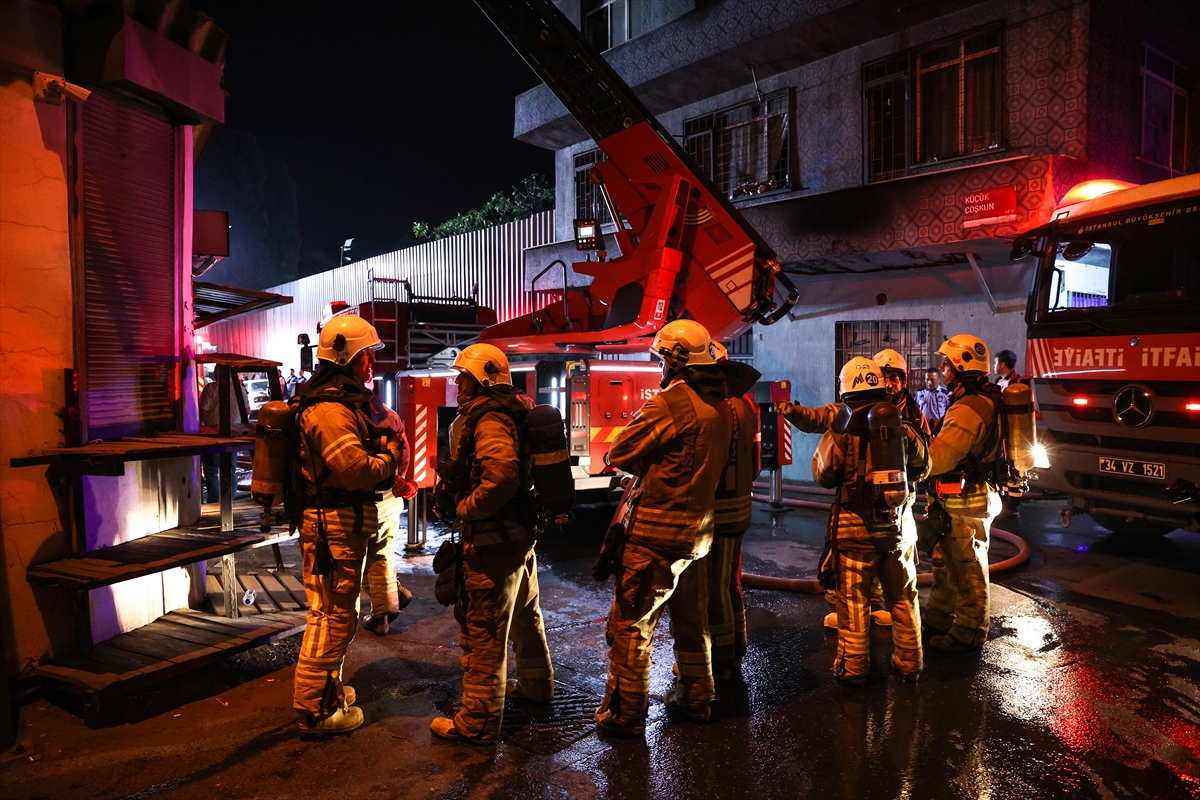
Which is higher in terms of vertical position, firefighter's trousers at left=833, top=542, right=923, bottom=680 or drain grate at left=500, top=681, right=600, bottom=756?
firefighter's trousers at left=833, top=542, right=923, bottom=680

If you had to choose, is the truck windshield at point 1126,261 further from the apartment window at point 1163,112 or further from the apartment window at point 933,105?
the apartment window at point 1163,112

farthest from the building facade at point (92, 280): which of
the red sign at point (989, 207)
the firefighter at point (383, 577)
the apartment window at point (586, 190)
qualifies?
the apartment window at point (586, 190)

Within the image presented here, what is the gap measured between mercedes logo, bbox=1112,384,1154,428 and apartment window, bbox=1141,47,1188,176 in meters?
6.06

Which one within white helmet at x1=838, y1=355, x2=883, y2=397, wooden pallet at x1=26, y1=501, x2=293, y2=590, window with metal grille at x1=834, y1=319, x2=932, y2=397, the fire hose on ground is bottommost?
the fire hose on ground

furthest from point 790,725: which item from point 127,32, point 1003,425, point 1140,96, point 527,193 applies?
point 527,193

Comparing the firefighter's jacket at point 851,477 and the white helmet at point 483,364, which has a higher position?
the white helmet at point 483,364

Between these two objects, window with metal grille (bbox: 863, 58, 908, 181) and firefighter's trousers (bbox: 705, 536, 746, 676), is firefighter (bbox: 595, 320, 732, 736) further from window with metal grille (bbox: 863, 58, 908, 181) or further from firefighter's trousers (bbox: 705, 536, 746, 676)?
window with metal grille (bbox: 863, 58, 908, 181)

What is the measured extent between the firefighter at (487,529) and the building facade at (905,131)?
8576 millimetres

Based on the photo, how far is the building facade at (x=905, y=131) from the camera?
386 inches

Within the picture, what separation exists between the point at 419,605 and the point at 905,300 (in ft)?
30.2

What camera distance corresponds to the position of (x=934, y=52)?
11.0m

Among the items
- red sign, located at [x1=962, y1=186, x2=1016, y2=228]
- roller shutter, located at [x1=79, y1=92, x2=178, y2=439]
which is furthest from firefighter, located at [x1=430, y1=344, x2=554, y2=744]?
red sign, located at [x1=962, y1=186, x2=1016, y2=228]

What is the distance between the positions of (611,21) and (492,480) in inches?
552

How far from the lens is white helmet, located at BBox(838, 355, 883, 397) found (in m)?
4.41
